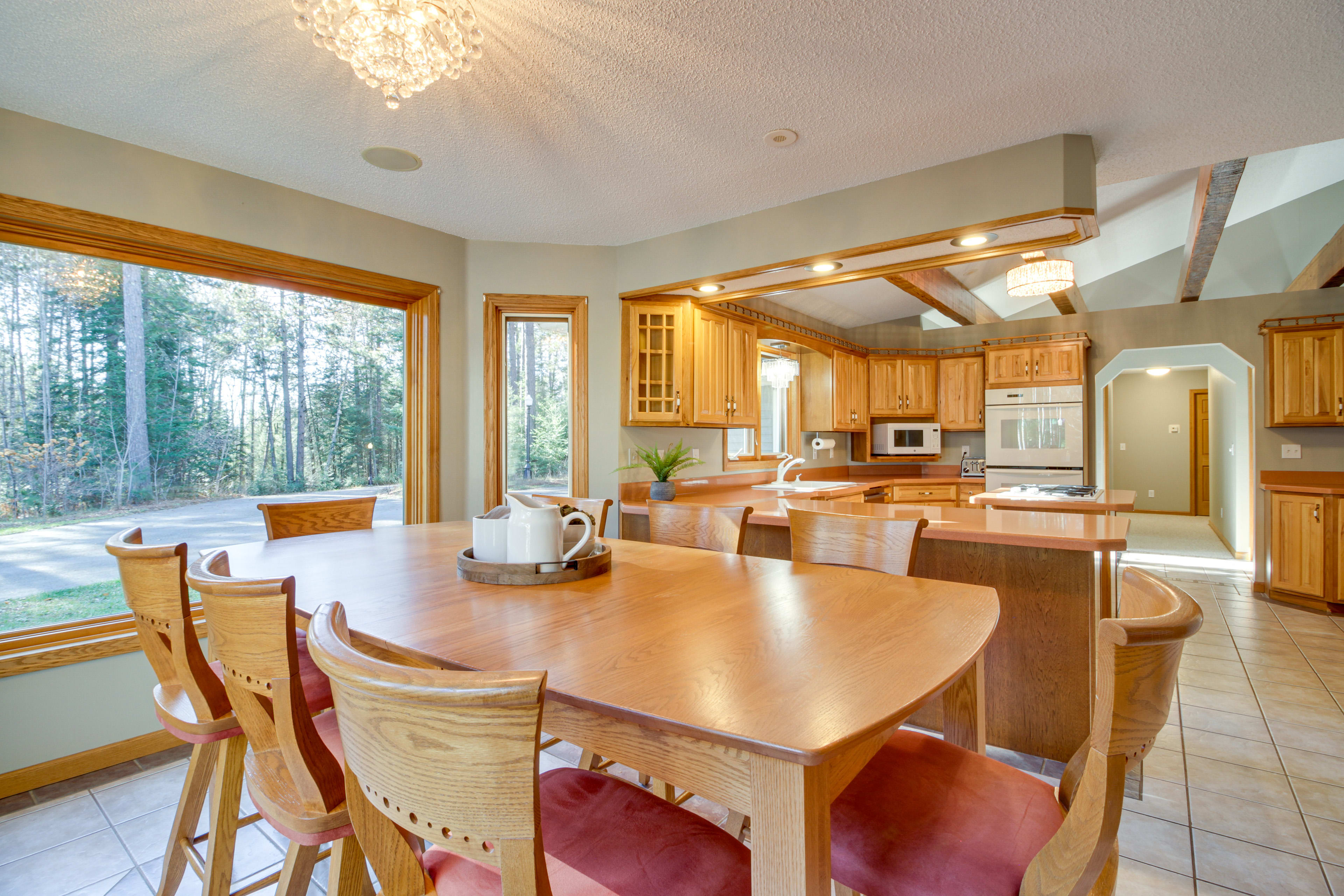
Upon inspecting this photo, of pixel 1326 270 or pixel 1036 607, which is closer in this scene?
pixel 1036 607

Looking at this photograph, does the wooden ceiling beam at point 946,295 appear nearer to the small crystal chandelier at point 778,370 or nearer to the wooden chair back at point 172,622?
the small crystal chandelier at point 778,370

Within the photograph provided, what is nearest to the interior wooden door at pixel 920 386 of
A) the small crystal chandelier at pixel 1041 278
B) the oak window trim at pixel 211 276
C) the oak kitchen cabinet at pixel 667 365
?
the small crystal chandelier at pixel 1041 278

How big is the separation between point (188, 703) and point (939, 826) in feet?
5.15

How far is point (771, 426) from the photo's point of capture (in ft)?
17.8

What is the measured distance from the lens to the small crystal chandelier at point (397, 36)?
4.51 feet

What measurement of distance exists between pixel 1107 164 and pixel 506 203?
2830mm

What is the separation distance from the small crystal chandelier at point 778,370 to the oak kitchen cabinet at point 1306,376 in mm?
3651

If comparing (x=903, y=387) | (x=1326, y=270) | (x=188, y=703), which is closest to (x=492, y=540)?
(x=188, y=703)

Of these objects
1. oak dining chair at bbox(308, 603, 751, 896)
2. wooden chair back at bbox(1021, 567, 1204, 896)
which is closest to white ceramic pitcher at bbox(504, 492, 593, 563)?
oak dining chair at bbox(308, 603, 751, 896)

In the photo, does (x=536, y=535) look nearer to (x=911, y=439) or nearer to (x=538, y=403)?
(x=538, y=403)

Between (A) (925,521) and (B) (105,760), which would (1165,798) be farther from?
(B) (105,760)

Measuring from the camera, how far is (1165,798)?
197 cm

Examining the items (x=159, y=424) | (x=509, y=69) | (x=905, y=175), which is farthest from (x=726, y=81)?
(x=159, y=424)

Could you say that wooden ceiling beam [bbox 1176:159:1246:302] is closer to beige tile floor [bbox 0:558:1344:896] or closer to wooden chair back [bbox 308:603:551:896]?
beige tile floor [bbox 0:558:1344:896]
